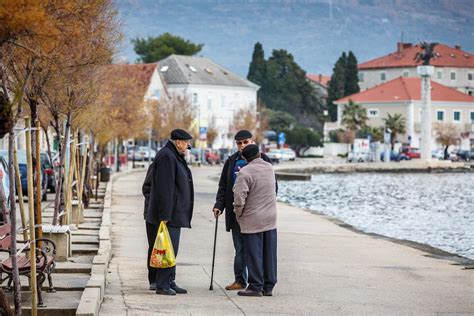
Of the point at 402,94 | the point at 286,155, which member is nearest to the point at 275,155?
the point at 286,155

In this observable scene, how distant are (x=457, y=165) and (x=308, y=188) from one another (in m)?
47.2

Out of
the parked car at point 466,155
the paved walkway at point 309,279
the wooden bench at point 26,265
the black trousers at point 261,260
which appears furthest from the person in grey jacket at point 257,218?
the parked car at point 466,155

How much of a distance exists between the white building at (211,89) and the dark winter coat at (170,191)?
12513 centimetres

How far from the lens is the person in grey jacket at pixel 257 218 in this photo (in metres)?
16.2

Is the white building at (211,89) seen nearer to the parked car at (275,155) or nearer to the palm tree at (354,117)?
the palm tree at (354,117)

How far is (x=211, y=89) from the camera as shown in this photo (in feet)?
503

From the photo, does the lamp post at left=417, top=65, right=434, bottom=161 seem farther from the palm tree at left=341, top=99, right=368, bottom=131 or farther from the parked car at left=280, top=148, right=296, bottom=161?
the palm tree at left=341, top=99, right=368, bottom=131

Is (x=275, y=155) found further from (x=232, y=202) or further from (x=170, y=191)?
(x=170, y=191)

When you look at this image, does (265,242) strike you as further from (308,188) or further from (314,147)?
(314,147)

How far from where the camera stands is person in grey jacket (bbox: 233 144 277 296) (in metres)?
16.2

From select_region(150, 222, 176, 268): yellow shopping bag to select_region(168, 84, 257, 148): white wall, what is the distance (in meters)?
129

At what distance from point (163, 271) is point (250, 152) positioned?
1852 millimetres

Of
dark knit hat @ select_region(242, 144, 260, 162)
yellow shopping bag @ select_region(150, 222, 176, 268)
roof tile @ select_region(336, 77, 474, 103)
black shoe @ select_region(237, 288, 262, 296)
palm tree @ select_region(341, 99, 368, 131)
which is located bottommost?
black shoe @ select_region(237, 288, 262, 296)

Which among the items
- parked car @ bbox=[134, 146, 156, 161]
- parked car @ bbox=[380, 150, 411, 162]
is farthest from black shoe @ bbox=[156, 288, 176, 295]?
parked car @ bbox=[380, 150, 411, 162]
